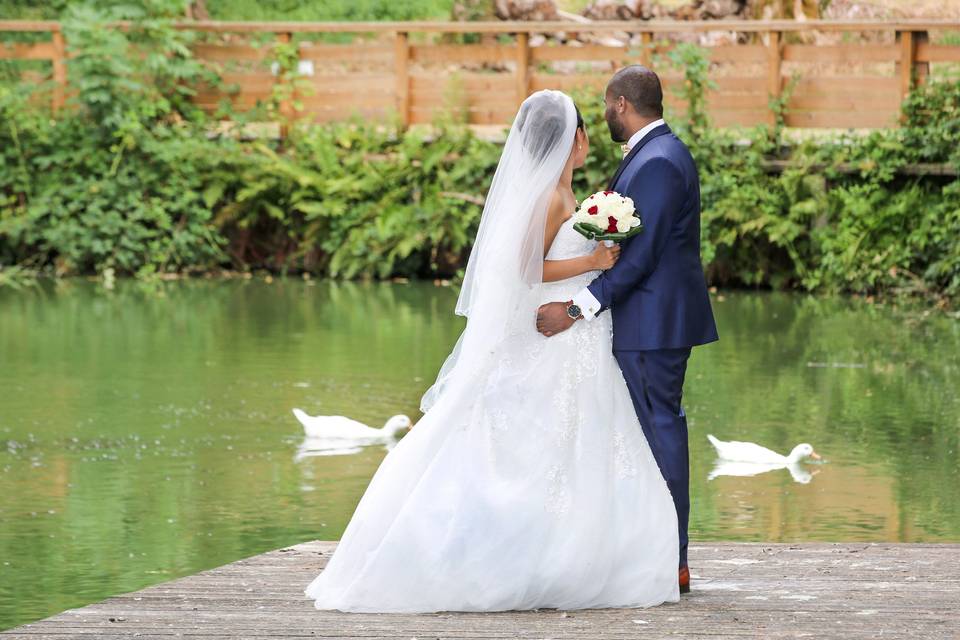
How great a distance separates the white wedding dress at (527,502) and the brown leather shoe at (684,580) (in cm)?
16

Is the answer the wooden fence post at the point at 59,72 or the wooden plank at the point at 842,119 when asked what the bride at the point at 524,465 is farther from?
the wooden fence post at the point at 59,72

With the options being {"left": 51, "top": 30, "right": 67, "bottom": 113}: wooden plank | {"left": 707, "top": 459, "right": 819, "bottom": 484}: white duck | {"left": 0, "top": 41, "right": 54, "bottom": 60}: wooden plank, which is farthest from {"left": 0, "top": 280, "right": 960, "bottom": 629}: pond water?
{"left": 0, "top": 41, "right": 54, "bottom": 60}: wooden plank

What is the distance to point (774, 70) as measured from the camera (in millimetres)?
18656

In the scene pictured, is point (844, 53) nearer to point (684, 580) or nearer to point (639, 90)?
point (639, 90)

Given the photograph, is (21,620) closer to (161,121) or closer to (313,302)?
(313,302)

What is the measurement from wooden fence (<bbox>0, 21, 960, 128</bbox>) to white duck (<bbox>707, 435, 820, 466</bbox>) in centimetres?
988

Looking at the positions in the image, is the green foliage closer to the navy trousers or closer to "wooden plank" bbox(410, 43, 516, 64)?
"wooden plank" bbox(410, 43, 516, 64)

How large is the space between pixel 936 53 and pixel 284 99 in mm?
7944

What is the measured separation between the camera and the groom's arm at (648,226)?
511cm

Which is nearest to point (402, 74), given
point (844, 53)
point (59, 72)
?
point (59, 72)

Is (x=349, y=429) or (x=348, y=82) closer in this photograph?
(x=349, y=429)

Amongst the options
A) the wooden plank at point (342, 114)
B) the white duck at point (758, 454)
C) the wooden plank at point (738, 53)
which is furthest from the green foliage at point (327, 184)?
the white duck at point (758, 454)

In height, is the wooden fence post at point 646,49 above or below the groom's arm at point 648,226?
above

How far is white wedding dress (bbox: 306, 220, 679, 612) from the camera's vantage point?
5.00 m
